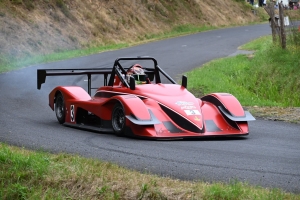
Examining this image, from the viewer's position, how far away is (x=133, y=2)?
43.2m

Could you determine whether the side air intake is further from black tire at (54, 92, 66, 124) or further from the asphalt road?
black tire at (54, 92, 66, 124)

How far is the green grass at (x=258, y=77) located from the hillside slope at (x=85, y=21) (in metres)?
8.52

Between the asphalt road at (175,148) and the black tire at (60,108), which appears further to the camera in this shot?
the black tire at (60,108)

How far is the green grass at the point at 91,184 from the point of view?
6.65m

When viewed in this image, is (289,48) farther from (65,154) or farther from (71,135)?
(65,154)

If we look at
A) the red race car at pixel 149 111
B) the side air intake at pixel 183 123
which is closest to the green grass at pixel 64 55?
the red race car at pixel 149 111

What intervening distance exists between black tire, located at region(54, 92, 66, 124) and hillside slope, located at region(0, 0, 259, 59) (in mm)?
13386

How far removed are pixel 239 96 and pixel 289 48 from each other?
8.78m

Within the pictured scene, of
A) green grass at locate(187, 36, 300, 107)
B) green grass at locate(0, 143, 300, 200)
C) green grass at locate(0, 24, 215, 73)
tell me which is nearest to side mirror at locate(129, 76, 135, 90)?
green grass at locate(0, 143, 300, 200)

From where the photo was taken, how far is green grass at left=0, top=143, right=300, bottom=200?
665 cm

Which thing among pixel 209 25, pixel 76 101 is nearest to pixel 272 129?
pixel 76 101

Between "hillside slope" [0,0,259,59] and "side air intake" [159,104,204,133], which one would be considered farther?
"hillside slope" [0,0,259,59]

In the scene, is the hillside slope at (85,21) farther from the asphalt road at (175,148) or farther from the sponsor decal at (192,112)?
the sponsor decal at (192,112)

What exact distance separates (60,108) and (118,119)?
2.20m
